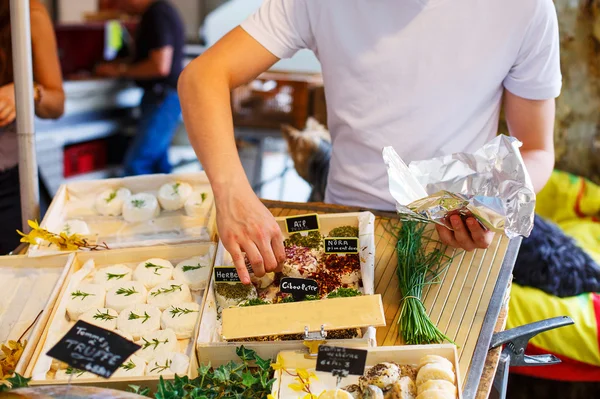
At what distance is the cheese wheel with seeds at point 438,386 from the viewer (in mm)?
1069

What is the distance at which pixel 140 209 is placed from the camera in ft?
5.62

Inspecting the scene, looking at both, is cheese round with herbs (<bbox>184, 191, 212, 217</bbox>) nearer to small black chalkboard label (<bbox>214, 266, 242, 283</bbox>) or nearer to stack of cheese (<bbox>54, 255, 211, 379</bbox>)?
stack of cheese (<bbox>54, 255, 211, 379</bbox>)

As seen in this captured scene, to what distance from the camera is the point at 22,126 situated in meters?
1.61

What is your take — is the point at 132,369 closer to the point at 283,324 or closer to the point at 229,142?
the point at 283,324

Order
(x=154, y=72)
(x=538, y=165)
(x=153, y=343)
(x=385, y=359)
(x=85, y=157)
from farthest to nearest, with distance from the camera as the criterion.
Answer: (x=85, y=157) < (x=154, y=72) < (x=538, y=165) < (x=153, y=343) < (x=385, y=359)

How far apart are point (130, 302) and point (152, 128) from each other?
131 inches

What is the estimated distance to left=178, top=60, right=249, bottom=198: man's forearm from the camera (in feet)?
4.75

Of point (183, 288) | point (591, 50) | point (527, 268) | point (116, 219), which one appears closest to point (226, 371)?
point (183, 288)

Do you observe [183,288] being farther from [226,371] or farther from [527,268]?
[527,268]

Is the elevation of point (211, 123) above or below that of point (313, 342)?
above

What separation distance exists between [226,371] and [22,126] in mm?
877

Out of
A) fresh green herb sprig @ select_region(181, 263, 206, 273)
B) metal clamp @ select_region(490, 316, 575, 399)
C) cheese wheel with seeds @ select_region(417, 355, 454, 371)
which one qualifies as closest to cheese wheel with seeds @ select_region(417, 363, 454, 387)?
cheese wheel with seeds @ select_region(417, 355, 454, 371)

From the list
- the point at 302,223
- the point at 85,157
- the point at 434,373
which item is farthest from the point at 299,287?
the point at 85,157

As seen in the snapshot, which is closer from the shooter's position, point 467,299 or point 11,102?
point 467,299
